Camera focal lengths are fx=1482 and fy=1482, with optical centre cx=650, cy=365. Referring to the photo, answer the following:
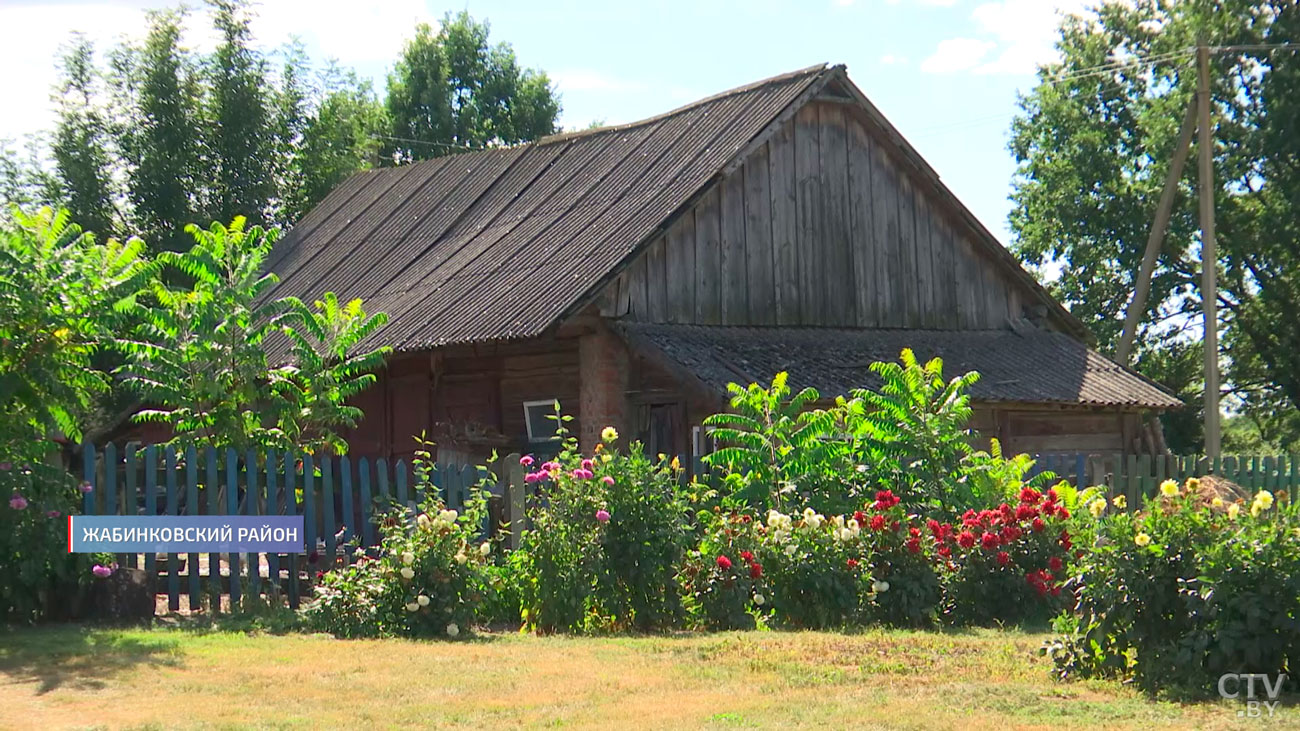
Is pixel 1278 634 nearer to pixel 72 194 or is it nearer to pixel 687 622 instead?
pixel 687 622

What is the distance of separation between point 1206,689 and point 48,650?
711cm

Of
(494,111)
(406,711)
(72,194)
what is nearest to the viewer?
(406,711)

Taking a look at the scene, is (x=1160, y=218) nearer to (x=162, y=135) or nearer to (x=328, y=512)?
(x=328, y=512)

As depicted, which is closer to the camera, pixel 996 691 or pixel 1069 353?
pixel 996 691

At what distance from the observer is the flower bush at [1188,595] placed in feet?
25.0

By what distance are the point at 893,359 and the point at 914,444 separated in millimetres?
7162

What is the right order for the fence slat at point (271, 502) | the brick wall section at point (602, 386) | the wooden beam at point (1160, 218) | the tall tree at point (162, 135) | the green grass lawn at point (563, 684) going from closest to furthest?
the green grass lawn at point (563, 684) → the fence slat at point (271, 502) → the brick wall section at point (602, 386) → the wooden beam at point (1160, 218) → the tall tree at point (162, 135)

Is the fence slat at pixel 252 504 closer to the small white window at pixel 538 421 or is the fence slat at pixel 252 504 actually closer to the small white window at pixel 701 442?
the small white window at pixel 701 442

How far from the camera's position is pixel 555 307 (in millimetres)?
17172

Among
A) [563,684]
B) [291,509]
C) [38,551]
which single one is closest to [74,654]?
[38,551]

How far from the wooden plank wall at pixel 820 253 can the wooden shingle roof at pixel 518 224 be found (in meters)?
0.57

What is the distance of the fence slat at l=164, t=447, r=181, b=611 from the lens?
11.8 meters

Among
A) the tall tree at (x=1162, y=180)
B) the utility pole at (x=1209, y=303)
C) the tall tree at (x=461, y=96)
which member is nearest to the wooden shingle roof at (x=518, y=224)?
the utility pole at (x=1209, y=303)

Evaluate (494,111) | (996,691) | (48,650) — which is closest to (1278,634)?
(996,691)
